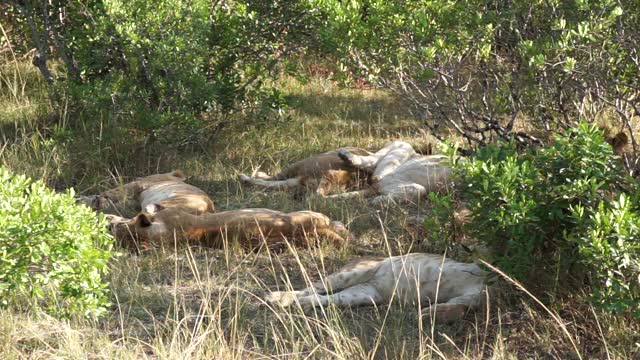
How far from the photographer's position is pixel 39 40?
9.53m

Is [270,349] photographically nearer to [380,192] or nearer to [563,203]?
[563,203]

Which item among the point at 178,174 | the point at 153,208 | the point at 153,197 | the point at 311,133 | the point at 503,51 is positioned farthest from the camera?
the point at 311,133

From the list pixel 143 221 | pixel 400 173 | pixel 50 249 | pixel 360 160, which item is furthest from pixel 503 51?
pixel 50 249

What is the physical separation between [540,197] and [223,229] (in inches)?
95.1

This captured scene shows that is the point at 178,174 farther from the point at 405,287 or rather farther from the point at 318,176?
the point at 405,287

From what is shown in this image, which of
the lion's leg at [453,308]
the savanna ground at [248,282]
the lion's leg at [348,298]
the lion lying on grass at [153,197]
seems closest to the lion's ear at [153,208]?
the lion lying on grass at [153,197]

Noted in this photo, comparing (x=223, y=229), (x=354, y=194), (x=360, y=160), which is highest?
(x=223, y=229)

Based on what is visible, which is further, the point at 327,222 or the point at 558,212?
the point at 327,222

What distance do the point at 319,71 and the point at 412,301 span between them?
659 centimetres

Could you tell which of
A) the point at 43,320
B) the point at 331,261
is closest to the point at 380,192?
the point at 331,261

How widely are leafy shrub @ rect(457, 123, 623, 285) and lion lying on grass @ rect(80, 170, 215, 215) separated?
2.60 meters

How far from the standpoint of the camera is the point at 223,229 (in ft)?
22.9

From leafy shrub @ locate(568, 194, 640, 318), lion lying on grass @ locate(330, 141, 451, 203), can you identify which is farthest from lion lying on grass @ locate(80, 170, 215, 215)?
leafy shrub @ locate(568, 194, 640, 318)

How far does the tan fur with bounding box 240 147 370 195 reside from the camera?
8.51 metres
